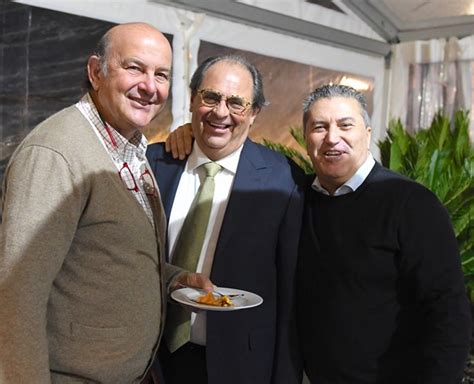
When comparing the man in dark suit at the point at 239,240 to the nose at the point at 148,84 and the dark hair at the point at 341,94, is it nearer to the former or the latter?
the dark hair at the point at 341,94

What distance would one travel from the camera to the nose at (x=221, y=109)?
1908 millimetres

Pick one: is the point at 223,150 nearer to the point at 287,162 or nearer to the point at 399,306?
the point at 287,162

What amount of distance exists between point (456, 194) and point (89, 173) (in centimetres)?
A: 230

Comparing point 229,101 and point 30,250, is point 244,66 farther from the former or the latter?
point 30,250

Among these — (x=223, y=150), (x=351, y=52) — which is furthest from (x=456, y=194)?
(x=351, y=52)

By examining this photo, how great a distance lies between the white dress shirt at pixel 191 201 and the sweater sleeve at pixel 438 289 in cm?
61

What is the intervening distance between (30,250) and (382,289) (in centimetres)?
101

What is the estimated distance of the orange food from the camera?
1.60 meters

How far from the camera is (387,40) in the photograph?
4.95 meters

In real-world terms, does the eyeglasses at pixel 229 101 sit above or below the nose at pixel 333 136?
above

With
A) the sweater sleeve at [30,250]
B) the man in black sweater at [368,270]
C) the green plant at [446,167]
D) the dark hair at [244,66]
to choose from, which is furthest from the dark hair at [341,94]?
the green plant at [446,167]

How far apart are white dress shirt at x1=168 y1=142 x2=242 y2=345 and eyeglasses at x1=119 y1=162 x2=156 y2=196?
0.29 m

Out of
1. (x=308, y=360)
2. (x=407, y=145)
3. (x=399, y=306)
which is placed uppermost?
(x=407, y=145)

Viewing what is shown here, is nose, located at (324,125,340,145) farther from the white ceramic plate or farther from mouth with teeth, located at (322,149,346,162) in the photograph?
the white ceramic plate
